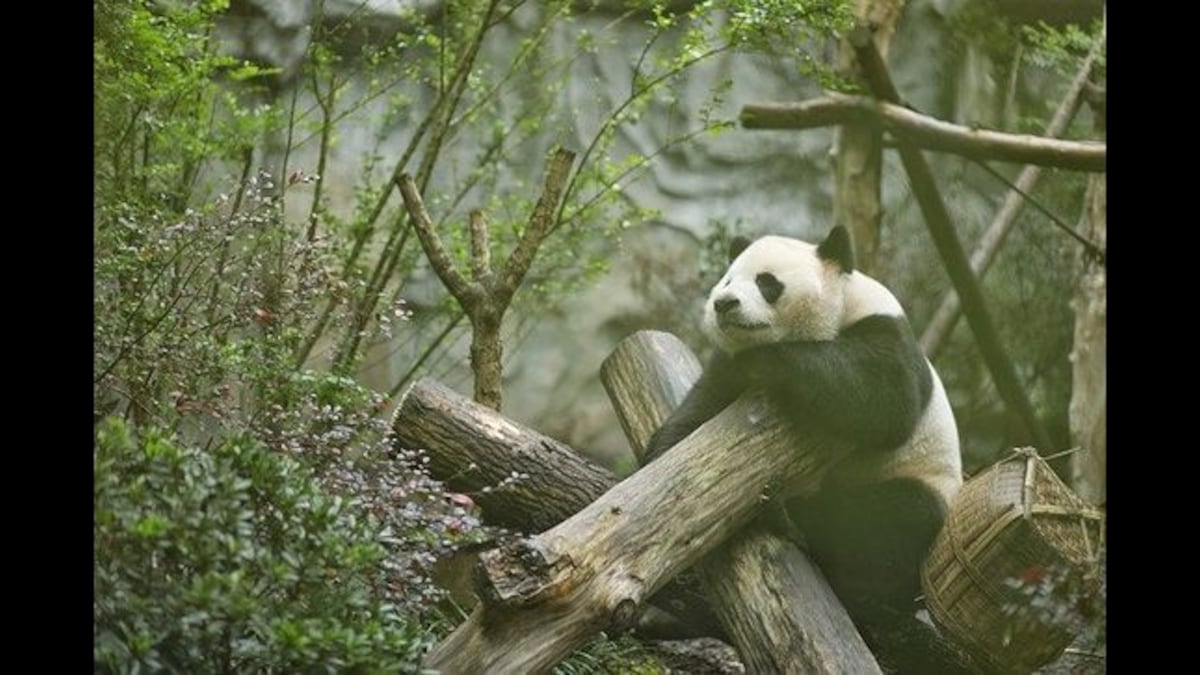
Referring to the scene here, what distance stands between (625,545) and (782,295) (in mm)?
816

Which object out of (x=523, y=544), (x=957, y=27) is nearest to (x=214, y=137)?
(x=523, y=544)

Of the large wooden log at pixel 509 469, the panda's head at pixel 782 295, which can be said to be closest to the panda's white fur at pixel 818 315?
the panda's head at pixel 782 295

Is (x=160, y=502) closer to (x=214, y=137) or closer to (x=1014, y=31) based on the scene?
(x=214, y=137)

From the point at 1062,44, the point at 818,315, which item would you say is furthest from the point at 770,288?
the point at 1062,44

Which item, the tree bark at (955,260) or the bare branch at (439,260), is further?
the tree bark at (955,260)

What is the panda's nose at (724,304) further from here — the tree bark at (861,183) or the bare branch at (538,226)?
the tree bark at (861,183)

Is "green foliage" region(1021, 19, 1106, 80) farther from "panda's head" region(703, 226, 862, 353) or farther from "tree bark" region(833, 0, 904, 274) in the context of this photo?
"panda's head" region(703, 226, 862, 353)

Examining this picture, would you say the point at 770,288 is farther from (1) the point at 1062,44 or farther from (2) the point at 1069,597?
(1) the point at 1062,44

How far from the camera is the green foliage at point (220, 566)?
279 centimetres

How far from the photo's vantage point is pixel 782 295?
3.86m

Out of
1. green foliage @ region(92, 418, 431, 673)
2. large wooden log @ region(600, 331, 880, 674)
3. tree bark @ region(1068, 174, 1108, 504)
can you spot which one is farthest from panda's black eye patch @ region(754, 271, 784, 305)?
tree bark @ region(1068, 174, 1108, 504)

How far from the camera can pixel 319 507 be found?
3035 mm

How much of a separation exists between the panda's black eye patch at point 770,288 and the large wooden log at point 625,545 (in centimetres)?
26

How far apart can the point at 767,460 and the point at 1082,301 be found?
272 cm
